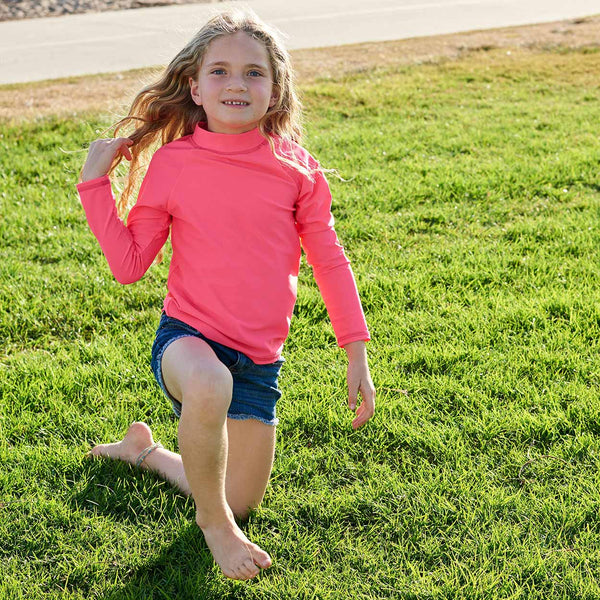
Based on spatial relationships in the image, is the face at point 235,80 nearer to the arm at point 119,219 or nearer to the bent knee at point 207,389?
the arm at point 119,219

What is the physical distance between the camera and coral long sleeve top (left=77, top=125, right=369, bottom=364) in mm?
2709

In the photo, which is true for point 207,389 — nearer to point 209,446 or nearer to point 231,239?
point 209,446

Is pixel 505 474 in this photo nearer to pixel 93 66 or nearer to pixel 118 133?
pixel 118 133

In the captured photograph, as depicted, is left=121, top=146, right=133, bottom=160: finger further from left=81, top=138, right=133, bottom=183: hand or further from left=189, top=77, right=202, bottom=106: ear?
left=189, top=77, right=202, bottom=106: ear

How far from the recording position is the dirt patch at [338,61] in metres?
7.66

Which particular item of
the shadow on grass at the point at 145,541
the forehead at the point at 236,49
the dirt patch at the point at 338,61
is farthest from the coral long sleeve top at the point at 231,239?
the dirt patch at the point at 338,61

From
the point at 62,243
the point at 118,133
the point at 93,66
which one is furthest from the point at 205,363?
the point at 93,66

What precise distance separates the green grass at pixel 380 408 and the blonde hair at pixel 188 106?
3.38 feet

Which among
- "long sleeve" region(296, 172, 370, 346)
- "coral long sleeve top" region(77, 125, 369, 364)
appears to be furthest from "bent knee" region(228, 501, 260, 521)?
"long sleeve" region(296, 172, 370, 346)

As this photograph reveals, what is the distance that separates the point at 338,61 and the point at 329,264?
714cm

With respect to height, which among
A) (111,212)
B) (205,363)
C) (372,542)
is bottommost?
(372,542)

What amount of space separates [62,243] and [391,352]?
214 centimetres

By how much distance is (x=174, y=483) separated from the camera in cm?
296

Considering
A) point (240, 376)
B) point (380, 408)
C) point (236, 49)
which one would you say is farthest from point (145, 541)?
point (236, 49)
